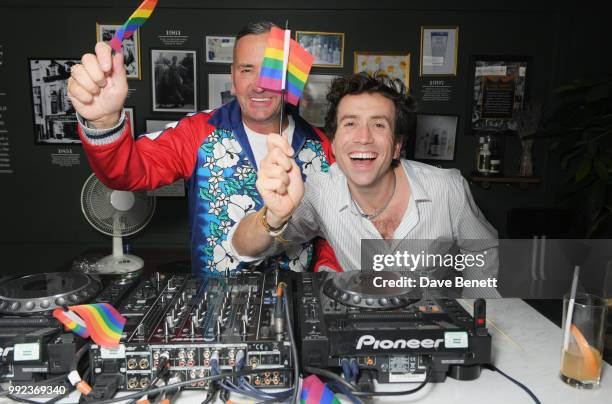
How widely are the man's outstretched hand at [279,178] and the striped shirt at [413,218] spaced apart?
1.71ft

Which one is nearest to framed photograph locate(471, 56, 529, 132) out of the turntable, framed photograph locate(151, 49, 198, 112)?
framed photograph locate(151, 49, 198, 112)

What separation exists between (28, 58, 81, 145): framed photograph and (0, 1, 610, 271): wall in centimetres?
6

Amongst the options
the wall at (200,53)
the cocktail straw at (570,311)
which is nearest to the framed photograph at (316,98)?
the wall at (200,53)

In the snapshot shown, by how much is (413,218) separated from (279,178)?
0.78 meters

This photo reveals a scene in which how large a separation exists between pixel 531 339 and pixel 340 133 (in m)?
0.90

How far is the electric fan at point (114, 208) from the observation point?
2.68m

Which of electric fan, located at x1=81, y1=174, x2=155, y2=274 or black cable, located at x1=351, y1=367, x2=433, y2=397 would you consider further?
electric fan, located at x1=81, y1=174, x2=155, y2=274

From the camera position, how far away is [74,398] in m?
0.99

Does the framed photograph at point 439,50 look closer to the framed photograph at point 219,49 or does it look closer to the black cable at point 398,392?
the framed photograph at point 219,49

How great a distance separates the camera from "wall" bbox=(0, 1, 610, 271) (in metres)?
3.40

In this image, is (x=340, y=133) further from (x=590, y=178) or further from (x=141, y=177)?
(x=590, y=178)

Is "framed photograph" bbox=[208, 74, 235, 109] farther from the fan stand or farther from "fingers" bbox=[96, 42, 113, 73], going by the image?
"fingers" bbox=[96, 42, 113, 73]

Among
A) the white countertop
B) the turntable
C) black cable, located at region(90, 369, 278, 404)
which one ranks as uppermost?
the turntable

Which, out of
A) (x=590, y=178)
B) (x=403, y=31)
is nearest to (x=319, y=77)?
(x=403, y=31)
